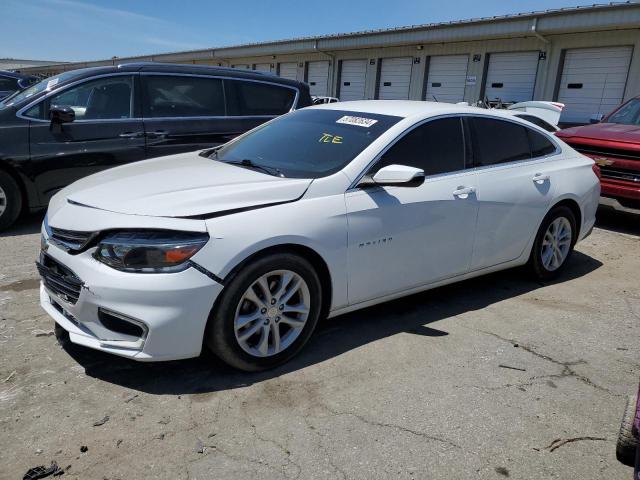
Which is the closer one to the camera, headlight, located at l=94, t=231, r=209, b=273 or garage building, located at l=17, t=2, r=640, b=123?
headlight, located at l=94, t=231, r=209, b=273

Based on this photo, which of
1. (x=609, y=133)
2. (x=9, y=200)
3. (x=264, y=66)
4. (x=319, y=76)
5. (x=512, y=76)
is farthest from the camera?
(x=264, y=66)

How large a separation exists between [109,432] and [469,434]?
175 centimetres

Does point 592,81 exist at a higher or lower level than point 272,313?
higher

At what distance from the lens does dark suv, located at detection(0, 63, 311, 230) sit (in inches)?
218

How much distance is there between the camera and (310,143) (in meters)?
3.72

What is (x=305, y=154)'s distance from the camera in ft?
11.8

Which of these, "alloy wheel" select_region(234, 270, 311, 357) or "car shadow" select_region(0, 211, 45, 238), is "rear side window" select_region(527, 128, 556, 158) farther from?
"car shadow" select_region(0, 211, 45, 238)

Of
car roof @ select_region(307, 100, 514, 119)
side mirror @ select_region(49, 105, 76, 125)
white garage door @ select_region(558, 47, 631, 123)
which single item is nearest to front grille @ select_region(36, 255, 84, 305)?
car roof @ select_region(307, 100, 514, 119)

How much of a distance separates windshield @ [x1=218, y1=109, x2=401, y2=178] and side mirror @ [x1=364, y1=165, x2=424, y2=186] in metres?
0.25

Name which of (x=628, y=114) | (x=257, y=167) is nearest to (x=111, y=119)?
(x=257, y=167)

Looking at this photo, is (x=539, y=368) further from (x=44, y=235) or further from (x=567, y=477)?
(x=44, y=235)

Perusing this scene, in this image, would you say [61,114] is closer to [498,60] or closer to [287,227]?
[287,227]

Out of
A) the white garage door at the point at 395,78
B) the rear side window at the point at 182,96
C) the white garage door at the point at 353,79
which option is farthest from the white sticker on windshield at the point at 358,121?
the white garage door at the point at 353,79

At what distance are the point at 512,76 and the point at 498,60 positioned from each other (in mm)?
797
